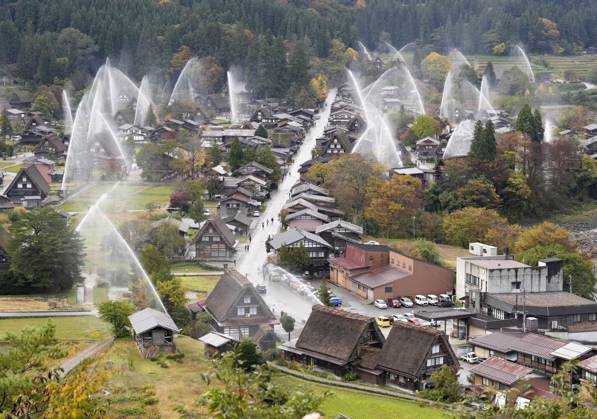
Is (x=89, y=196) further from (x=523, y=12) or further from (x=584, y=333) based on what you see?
(x=523, y=12)

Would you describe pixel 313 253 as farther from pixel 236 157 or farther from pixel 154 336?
pixel 236 157

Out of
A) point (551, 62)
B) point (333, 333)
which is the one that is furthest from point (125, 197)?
point (551, 62)

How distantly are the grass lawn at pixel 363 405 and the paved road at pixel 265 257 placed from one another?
5134 millimetres

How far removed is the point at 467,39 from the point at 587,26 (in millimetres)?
13336

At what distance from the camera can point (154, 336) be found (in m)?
23.8

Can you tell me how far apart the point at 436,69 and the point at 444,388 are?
58500 millimetres

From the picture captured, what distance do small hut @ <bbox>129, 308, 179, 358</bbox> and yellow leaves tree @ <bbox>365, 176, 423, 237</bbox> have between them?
1665cm

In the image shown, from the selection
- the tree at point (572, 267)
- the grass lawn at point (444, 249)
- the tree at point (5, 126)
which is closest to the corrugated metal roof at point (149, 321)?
the grass lawn at point (444, 249)

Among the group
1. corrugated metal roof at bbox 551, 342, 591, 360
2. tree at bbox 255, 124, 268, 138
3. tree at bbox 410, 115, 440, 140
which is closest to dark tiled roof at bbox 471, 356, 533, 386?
corrugated metal roof at bbox 551, 342, 591, 360

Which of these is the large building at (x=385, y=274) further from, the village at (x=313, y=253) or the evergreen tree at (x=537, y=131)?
the evergreen tree at (x=537, y=131)

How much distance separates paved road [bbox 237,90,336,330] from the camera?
1189 inches

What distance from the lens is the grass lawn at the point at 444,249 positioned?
35562 mm

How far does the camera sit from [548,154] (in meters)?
47.3

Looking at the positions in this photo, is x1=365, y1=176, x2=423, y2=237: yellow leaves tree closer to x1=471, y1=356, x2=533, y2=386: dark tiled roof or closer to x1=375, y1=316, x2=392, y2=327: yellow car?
x1=375, y1=316, x2=392, y2=327: yellow car
